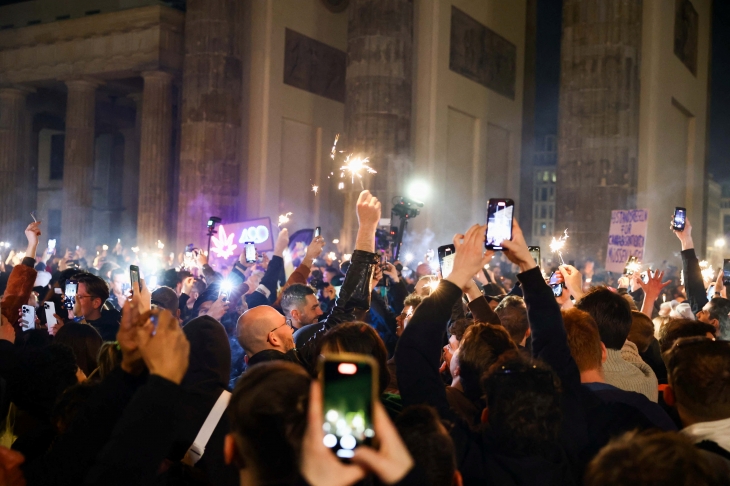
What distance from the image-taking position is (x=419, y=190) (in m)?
23.2

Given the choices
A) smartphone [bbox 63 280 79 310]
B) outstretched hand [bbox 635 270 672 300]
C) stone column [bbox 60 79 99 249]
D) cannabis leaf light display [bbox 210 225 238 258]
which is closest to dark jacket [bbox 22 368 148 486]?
smartphone [bbox 63 280 79 310]

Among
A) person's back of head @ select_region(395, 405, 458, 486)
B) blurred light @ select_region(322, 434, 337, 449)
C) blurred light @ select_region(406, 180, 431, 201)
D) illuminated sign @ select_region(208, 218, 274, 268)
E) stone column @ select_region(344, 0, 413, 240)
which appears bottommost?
person's back of head @ select_region(395, 405, 458, 486)

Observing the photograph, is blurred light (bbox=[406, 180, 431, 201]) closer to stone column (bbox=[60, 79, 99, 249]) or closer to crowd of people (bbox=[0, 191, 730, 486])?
stone column (bbox=[60, 79, 99, 249])

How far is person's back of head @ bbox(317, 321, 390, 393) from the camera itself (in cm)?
343

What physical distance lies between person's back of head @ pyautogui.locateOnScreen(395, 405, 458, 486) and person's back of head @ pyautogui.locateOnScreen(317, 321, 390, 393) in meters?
1.02

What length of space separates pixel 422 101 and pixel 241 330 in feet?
65.4

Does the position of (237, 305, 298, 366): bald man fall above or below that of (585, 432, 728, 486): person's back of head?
below

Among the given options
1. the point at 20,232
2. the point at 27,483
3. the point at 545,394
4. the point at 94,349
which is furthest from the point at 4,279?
the point at 20,232

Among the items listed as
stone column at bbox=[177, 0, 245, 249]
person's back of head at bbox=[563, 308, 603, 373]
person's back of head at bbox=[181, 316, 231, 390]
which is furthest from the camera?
stone column at bbox=[177, 0, 245, 249]

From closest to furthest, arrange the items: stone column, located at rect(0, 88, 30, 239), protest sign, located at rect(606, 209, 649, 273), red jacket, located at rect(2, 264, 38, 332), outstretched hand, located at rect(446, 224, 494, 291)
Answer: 1. outstretched hand, located at rect(446, 224, 494, 291)
2. red jacket, located at rect(2, 264, 38, 332)
3. protest sign, located at rect(606, 209, 649, 273)
4. stone column, located at rect(0, 88, 30, 239)

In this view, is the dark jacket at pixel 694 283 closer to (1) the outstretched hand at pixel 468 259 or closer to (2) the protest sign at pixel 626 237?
(1) the outstretched hand at pixel 468 259

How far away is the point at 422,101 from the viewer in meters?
23.7

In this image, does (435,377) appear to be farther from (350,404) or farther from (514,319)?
(514,319)

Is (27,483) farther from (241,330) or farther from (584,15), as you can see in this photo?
(584,15)
